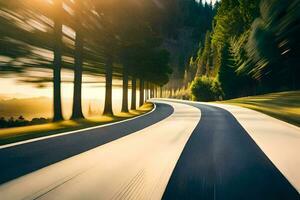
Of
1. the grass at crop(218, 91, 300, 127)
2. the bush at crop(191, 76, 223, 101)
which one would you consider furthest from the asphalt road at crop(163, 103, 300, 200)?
the bush at crop(191, 76, 223, 101)

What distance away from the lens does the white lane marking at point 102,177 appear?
5.63m

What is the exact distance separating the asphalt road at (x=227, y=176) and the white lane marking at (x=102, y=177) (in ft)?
0.82

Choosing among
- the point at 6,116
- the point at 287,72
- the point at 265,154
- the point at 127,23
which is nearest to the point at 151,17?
the point at 127,23

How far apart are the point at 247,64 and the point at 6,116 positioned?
2004 centimetres

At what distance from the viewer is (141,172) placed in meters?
7.36

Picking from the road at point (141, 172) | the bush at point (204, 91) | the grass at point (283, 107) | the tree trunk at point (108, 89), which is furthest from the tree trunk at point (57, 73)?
the bush at point (204, 91)

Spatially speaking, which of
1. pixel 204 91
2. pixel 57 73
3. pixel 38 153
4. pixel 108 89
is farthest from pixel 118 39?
pixel 204 91

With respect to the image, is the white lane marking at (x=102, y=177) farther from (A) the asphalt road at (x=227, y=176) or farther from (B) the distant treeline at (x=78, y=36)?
(B) the distant treeline at (x=78, y=36)

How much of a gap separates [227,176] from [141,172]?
4.75 feet

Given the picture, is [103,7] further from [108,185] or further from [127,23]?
[108,185]

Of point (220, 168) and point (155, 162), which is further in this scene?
point (155, 162)

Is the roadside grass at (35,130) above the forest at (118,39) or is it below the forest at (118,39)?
below

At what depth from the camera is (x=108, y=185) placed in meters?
6.20

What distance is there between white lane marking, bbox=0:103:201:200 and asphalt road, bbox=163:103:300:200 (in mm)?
251
